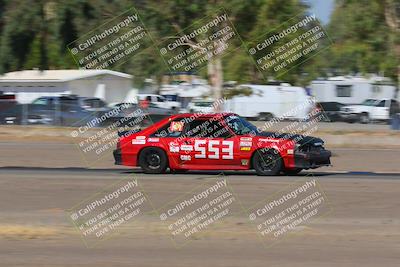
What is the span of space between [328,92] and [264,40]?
20.7 metres

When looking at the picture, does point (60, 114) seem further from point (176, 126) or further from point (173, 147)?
point (173, 147)

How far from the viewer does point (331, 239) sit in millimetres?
9797

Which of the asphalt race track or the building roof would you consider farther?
the building roof

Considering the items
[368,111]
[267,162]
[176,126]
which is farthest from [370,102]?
[267,162]

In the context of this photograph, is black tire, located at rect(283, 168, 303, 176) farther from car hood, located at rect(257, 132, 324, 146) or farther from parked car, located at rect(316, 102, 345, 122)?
parked car, located at rect(316, 102, 345, 122)

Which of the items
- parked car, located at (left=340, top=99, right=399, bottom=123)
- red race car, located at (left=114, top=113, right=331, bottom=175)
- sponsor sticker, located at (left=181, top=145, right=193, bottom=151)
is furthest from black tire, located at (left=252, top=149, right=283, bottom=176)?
parked car, located at (left=340, top=99, right=399, bottom=123)

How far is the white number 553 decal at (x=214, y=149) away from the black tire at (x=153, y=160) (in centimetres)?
76

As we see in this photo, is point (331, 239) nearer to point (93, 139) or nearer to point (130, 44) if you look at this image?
point (93, 139)

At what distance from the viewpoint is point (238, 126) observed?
17.3 metres

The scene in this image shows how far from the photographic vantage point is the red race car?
16.7 m

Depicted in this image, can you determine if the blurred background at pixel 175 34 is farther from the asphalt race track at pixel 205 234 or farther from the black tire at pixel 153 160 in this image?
the asphalt race track at pixel 205 234

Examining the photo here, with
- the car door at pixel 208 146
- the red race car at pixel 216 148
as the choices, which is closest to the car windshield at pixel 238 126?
the red race car at pixel 216 148

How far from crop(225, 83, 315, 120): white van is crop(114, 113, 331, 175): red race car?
21092mm

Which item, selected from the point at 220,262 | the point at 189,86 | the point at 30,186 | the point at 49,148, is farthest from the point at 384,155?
the point at 189,86
